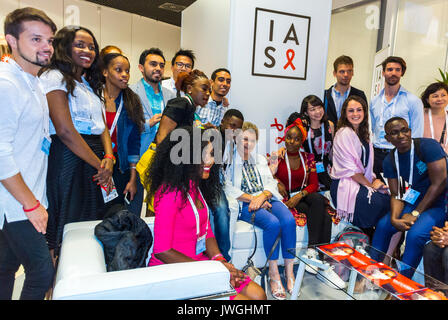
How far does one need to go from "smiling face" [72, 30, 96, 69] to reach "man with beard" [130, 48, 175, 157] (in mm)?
849

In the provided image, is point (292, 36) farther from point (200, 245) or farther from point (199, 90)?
point (200, 245)

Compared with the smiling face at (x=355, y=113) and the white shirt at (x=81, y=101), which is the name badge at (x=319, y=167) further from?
the white shirt at (x=81, y=101)

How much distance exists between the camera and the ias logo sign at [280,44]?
353 centimetres

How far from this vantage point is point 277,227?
2682mm

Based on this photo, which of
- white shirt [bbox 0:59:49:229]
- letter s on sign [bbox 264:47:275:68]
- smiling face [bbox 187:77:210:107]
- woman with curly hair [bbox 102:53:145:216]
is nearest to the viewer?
white shirt [bbox 0:59:49:229]

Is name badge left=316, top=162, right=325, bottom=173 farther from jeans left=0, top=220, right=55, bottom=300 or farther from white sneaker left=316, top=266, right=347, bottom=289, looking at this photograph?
jeans left=0, top=220, right=55, bottom=300

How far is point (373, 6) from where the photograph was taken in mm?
5547

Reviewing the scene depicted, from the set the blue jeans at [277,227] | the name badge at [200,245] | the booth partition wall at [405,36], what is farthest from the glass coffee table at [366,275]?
the booth partition wall at [405,36]

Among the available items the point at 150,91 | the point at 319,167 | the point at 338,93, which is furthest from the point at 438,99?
the point at 150,91

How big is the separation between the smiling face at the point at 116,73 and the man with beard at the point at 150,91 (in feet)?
1.69

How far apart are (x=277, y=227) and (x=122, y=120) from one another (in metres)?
1.47

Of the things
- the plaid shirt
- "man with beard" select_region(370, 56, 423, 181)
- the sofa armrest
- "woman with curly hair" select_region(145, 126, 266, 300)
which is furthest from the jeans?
"man with beard" select_region(370, 56, 423, 181)

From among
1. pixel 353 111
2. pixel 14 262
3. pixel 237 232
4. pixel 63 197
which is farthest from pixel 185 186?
pixel 353 111

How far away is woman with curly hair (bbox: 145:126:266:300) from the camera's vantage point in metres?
1.62
